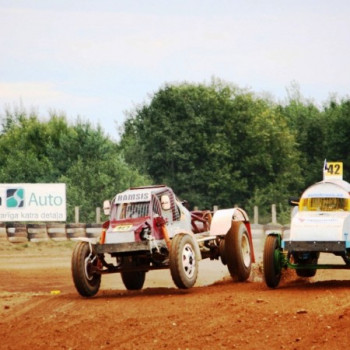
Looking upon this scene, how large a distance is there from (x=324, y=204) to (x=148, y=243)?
3182mm

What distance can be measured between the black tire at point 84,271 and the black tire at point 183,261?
5.42 feet

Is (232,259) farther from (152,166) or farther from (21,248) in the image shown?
(152,166)

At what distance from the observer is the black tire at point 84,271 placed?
750 inches

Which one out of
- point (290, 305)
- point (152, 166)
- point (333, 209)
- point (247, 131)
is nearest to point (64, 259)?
point (333, 209)

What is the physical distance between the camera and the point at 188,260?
18.9 metres

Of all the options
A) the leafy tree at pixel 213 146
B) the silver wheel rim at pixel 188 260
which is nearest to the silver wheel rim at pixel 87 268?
the silver wheel rim at pixel 188 260

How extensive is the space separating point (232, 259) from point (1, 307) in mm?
4723

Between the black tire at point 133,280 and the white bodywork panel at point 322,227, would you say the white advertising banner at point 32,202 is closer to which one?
the black tire at point 133,280

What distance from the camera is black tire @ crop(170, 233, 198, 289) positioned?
18.5 metres

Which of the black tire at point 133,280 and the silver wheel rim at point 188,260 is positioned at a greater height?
the silver wheel rim at point 188,260

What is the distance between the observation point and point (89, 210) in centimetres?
6384

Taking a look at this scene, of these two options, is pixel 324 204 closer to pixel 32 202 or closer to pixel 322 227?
pixel 322 227

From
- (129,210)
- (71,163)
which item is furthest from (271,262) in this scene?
(71,163)

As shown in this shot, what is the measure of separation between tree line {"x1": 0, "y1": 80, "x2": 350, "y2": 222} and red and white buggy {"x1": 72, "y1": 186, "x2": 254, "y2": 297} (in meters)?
52.3
